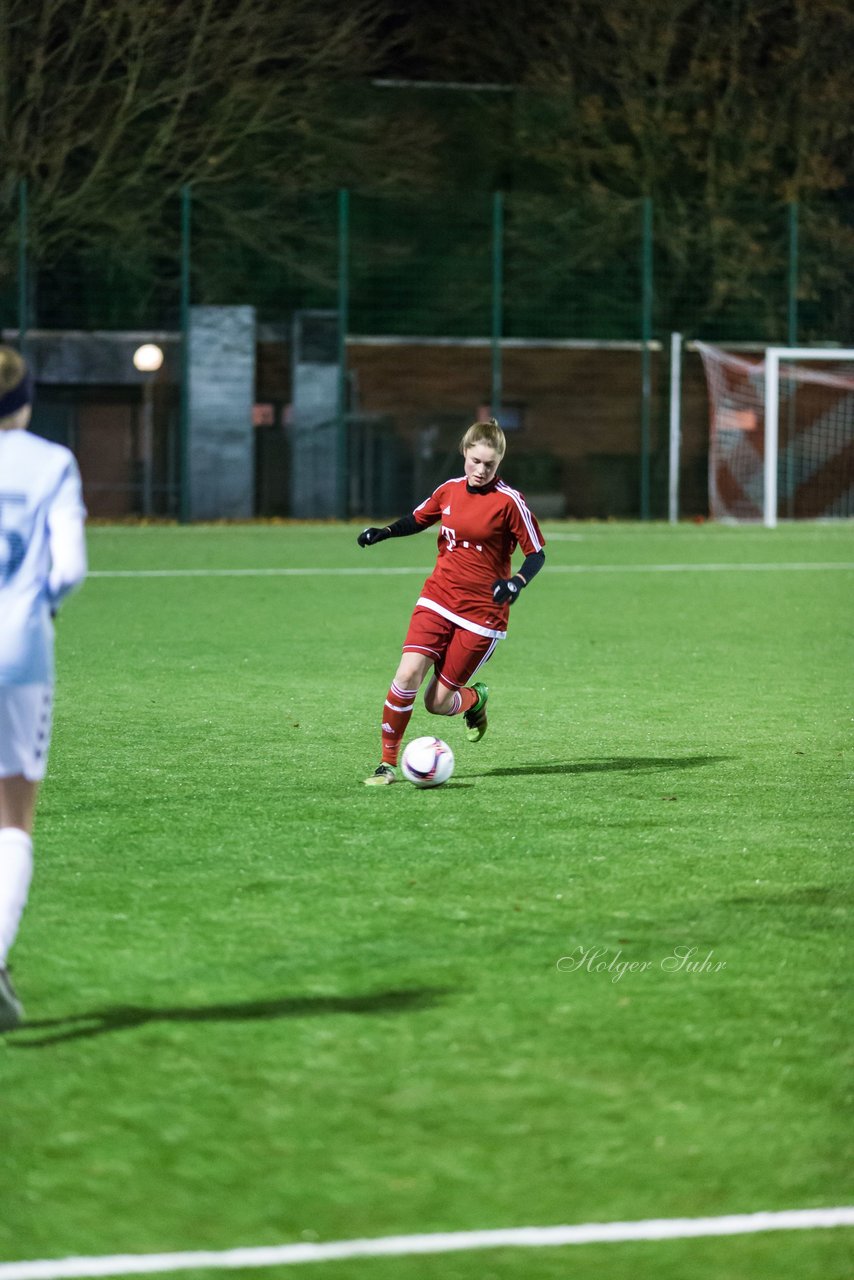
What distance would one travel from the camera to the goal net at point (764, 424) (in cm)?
3247

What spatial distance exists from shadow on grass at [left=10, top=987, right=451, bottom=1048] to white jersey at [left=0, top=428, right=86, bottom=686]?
30.8 inches

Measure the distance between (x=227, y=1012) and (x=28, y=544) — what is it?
1.17 metres

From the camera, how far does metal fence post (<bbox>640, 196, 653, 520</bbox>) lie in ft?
103

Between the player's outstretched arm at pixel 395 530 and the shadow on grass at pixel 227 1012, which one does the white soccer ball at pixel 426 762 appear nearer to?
the player's outstretched arm at pixel 395 530

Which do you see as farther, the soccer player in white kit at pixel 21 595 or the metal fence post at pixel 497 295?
the metal fence post at pixel 497 295

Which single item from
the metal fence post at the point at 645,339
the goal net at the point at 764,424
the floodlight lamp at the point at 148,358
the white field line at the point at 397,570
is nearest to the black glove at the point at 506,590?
the white field line at the point at 397,570

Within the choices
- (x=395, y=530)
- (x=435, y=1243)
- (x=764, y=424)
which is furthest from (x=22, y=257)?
(x=435, y=1243)

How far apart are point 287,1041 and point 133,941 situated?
101 centimetres

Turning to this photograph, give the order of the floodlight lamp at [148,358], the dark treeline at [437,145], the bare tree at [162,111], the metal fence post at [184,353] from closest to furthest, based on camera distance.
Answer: the bare tree at [162,111], the metal fence post at [184,353], the dark treeline at [437,145], the floodlight lamp at [148,358]

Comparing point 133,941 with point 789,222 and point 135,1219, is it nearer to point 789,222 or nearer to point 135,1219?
point 135,1219

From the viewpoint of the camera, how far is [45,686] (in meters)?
4.46

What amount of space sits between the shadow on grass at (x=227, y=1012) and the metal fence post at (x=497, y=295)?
26977 millimetres

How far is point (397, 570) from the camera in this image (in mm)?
21438

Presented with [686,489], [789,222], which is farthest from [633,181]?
[686,489]
